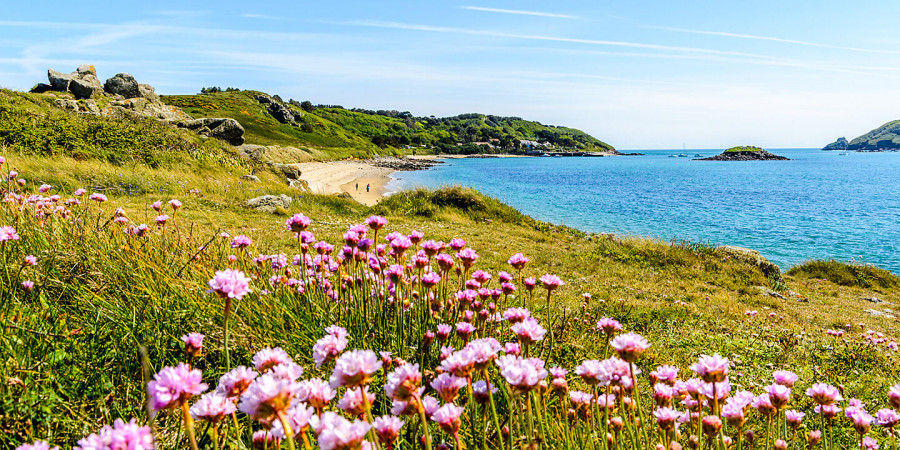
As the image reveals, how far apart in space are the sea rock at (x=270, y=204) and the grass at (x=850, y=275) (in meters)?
16.7

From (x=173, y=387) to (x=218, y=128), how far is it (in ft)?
111

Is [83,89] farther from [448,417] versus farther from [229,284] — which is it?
[448,417]

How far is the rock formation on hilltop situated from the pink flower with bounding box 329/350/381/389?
A: 105ft

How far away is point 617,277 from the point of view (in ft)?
31.8

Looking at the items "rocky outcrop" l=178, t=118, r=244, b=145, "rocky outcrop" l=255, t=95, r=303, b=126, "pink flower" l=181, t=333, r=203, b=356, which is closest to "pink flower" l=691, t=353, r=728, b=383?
"pink flower" l=181, t=333, r=203, b=356

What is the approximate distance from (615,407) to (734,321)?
5233 mm

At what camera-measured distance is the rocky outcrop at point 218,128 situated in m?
29.2

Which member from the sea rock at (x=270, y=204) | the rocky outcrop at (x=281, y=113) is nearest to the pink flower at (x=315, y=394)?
the sea rock at (x=270, y=204)

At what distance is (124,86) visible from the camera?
41531 millimetres

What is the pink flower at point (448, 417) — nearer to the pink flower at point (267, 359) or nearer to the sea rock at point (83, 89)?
the pink flower at point (267, 359)

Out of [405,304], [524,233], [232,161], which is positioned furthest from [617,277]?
[232,161]

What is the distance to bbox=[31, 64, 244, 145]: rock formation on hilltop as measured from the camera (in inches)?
1138

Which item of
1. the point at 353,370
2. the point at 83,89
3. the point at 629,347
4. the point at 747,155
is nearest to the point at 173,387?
the point at 353,370

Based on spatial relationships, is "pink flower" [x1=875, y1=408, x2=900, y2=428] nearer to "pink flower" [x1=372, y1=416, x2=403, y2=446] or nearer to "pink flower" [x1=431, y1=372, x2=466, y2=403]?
"pink flower" [x1=431, y1=372, x2=466, y2=403]
